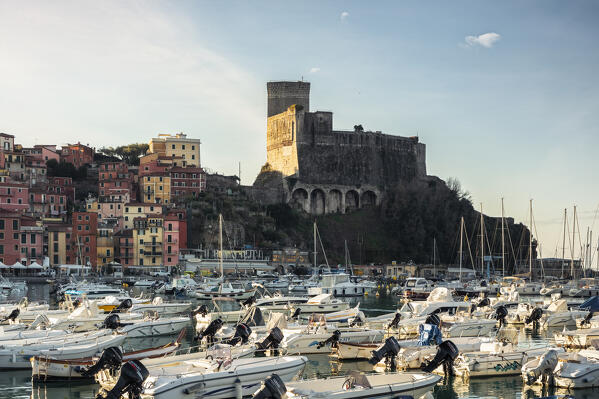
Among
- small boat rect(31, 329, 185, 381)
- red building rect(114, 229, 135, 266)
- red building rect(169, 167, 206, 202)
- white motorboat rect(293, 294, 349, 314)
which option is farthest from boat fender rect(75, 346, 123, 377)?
red building rect(169, 167, 206, 202)

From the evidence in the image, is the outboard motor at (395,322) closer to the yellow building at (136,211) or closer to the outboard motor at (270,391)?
the outboard motor at (270,391)

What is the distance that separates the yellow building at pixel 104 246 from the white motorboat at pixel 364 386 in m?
73.1

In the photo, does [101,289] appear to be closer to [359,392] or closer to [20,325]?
[20,325]

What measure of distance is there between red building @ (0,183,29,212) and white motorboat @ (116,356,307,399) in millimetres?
75832

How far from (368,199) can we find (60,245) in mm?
48487

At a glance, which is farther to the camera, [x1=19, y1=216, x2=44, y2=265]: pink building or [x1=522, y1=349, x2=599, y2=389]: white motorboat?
[x1=19, y1=216, x2=44, y2=265]: pink building

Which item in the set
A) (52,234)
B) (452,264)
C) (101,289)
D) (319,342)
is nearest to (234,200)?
(52,234)

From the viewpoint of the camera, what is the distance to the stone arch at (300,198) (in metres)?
112

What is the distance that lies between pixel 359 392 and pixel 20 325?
20.8 metres

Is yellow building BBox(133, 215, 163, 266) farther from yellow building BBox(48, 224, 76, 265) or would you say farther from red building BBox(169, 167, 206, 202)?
red building BBox(169, 167, 206, 202)

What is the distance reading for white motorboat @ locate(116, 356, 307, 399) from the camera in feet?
70.0

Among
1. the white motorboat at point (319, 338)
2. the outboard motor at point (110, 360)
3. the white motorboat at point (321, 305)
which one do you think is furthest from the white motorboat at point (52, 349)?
the white motorboat at point (321, 305)

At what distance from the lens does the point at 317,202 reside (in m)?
115

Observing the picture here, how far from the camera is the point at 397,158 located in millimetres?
121938
